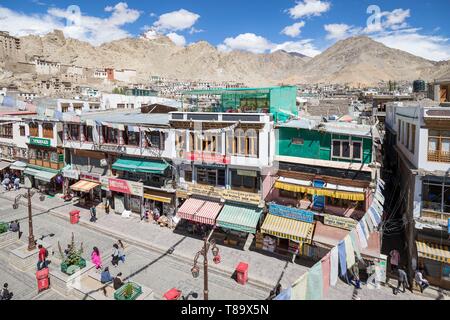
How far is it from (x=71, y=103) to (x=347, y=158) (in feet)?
125

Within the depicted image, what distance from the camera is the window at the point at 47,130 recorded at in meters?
33.7

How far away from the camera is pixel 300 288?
10.1 meters

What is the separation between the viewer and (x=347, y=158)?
66.3 ft

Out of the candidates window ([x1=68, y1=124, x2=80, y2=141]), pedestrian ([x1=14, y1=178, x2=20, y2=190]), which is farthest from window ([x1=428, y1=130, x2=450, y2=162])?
pedestrian ([x1=14, y1=178, x2=20, y2=190])

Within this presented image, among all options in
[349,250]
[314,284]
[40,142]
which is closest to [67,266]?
[314,284]

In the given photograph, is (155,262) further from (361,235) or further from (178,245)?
(361,235)

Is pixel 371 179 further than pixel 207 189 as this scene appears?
No

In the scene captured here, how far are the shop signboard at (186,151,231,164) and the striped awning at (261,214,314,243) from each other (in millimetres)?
5288

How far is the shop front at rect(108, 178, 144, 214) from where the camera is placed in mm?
28320

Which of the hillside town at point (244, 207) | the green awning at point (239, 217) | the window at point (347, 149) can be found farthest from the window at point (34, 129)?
the window at point (347, 149)

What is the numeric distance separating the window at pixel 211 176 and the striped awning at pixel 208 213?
5.56ft
